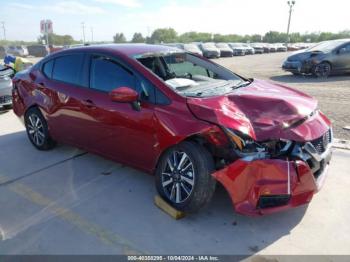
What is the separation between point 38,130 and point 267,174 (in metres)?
3.90

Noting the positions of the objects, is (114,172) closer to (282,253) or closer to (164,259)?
(164,259)

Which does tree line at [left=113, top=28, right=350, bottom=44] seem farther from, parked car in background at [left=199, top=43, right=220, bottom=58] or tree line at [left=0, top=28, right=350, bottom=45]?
parked car in background at [left=199, top=43, right=220, bottom=58]

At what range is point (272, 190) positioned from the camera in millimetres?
3031

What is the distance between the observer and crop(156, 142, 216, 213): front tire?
326 cm

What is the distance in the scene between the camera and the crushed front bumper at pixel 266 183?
300 cm

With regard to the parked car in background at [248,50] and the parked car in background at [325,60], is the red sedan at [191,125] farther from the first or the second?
the parked car in background at [248,50]

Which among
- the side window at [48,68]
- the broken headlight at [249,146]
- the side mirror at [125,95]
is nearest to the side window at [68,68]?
the side window at [48,68]

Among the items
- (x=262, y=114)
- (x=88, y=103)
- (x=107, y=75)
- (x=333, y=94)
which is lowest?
(x=333, y=94)

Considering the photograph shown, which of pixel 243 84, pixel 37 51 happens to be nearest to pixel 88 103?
pixel 243 84

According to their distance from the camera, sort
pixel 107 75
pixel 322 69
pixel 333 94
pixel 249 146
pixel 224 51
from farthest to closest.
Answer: pixel 224 51 → pixel 322 69 → pixel 333 94 → pixel 107 75 → pixel 249 146

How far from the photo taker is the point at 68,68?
15.9 feet

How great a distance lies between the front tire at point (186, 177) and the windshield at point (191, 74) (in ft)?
2.22

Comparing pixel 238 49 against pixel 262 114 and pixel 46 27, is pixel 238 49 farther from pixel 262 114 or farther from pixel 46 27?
pixel 262 114

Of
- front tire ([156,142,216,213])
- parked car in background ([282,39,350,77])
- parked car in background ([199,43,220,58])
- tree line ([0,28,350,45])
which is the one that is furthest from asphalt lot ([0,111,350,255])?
tree line ([0,28,350,45])
